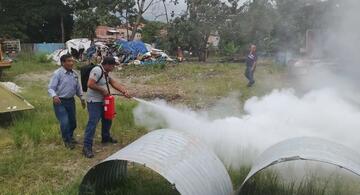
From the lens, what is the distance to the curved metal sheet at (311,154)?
12.0 feet

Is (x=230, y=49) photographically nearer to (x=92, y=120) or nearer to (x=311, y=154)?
(x=92, y=120)

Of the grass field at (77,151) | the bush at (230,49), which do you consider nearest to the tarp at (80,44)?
the bush at (230,49)

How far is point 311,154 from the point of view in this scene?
12.4 ft

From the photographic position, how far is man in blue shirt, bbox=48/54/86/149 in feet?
20.8

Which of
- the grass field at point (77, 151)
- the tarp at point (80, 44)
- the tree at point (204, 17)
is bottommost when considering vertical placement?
the grass field at point (77, 151)

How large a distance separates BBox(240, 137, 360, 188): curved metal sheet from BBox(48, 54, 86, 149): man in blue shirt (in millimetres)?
3318

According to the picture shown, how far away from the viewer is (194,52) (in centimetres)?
2670

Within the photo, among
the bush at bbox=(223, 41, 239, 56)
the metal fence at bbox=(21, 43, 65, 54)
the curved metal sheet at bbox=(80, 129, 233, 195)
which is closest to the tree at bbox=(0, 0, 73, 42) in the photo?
the metal fence at bbox=(21, 43, 65, 54)

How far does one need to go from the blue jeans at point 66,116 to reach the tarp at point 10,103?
5.75 ft

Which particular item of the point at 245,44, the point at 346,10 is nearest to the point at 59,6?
the point at 245,44

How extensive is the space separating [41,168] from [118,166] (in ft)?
4.02

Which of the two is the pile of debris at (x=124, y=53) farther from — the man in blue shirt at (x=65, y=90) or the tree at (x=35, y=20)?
the man in blue shirt at (x=65, y=90)

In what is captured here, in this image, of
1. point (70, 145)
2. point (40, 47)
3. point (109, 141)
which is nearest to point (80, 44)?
point (40, 47)

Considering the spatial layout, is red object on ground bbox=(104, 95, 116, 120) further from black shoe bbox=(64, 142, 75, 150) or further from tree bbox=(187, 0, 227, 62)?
tree bbox=(187, 0, 227, 62)
